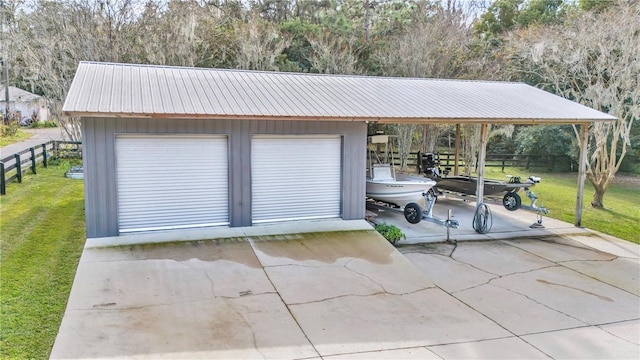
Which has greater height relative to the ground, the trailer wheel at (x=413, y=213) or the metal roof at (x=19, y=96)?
the metal roof at (x=19, y=96)

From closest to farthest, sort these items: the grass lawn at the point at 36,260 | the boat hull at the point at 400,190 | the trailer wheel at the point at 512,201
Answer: the grass lawn at the point at 36,260, the boat hull at the point at 400,190, the trailer wheel at the point at 512,201

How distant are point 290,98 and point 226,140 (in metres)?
1.40

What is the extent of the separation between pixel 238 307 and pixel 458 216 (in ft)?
22.7

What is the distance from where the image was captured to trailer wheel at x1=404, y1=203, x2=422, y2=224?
9250mm

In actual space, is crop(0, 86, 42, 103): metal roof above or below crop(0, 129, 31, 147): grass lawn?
above

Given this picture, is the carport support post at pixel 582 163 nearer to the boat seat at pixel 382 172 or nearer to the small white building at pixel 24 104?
the boat seat at pixel 382 172

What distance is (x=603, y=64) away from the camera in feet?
41.3

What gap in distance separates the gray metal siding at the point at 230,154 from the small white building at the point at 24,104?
25644 millimetres

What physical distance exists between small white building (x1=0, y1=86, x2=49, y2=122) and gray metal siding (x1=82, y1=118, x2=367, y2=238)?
2564 centimetres

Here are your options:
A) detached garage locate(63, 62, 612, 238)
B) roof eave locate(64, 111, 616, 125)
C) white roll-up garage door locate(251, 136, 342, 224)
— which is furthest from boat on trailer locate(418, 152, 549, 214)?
white roll-up garage door locate(251, 136, 342, 224)

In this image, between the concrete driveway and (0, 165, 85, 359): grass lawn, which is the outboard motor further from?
(0, 165, 85, 359): grass lawn

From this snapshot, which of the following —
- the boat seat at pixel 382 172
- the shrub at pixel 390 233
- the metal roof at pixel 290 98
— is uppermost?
the metal roof at pixel 290 98

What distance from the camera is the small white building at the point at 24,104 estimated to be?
28500 mm

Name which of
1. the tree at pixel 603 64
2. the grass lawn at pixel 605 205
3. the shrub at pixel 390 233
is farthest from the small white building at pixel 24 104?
the grass lawn at pixel 605 205
